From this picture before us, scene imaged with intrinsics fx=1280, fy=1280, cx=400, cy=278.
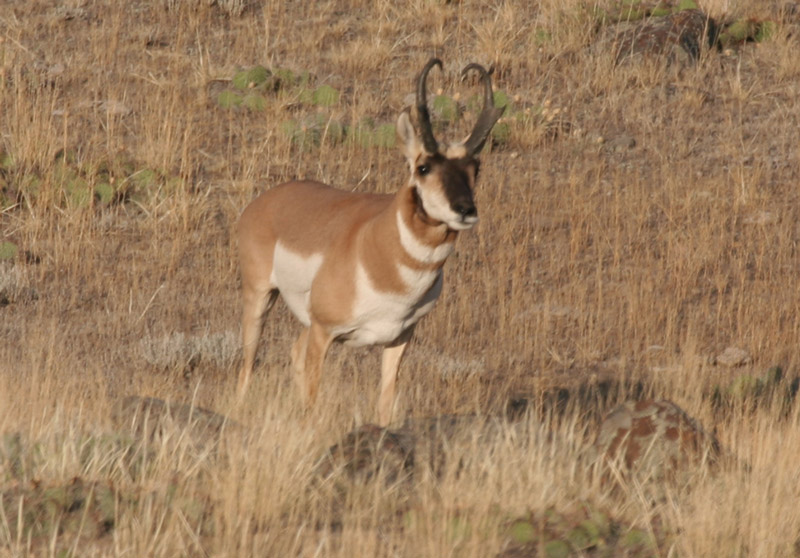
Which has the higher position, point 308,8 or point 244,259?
point 308,8

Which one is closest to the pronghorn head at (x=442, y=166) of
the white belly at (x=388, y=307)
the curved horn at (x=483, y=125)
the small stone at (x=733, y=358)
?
the curved horn at (x=483, y=125)

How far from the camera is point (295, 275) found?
7.35 metres

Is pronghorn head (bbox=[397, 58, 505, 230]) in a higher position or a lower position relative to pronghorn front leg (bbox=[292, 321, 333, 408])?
higher

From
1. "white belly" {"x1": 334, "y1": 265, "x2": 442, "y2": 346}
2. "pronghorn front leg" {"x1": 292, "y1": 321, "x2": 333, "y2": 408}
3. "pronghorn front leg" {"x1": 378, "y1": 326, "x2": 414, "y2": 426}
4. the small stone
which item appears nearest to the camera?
"white belly" {"x1": 334, "y1": 265, "x2": 442, "y2": 346}

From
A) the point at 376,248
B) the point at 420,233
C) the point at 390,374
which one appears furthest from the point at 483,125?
the point at 390,374

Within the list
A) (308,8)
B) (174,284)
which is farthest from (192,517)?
(308,8)

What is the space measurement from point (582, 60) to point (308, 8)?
144 inches

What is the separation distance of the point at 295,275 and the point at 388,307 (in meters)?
0.91

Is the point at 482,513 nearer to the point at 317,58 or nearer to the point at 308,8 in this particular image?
the point at 317,58

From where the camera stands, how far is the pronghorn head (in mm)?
6062

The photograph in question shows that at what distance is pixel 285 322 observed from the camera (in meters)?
9.91

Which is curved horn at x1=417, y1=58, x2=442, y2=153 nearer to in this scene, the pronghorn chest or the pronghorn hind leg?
the pronghorn chest

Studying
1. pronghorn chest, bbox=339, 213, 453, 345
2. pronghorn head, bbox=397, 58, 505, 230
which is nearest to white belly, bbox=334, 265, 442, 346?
pronghorn chest, bbox=339, 213, 453, 345

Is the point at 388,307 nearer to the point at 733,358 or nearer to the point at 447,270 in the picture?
the point at 733,358
